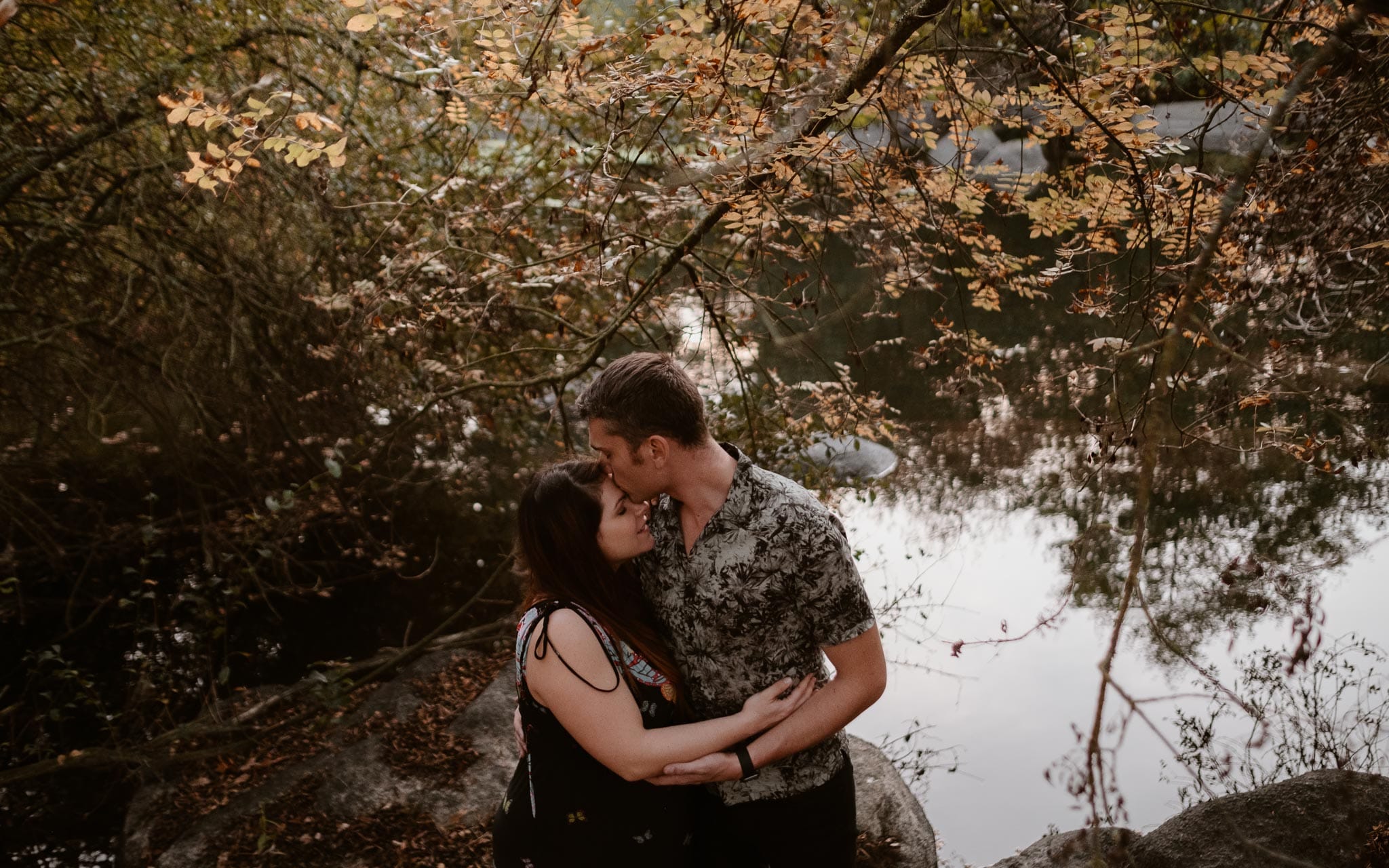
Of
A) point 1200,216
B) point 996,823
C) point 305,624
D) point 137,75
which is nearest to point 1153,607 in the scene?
point 996,823

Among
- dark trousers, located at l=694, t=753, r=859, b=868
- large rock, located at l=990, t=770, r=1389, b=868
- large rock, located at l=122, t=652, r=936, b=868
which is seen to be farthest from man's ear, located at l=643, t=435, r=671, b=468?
large rock, located at l=122, t=652, r=936, b=868

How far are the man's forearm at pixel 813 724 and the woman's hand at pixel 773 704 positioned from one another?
0.07 feet

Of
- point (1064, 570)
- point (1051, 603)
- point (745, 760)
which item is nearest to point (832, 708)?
point (745, 760)

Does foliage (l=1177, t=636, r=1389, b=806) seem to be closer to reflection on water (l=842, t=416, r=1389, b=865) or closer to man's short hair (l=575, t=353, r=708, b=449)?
reflection on water (l=842, t=416, r=1389, b=865)

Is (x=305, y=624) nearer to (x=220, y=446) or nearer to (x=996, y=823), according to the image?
(x=220, y=446)

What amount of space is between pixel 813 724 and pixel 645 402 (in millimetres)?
747

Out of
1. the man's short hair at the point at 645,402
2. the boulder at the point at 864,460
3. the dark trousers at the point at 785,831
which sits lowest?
the dark trousers at the point at 785,831

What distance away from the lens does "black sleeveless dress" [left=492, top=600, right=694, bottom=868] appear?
1.84m

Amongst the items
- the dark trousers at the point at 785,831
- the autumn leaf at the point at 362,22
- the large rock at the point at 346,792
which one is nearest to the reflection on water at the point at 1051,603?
the large rock at the point at 346,792

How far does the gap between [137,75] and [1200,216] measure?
5.32 m

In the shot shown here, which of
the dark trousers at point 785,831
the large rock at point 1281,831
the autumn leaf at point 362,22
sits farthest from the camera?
the large rock at point 1281,831

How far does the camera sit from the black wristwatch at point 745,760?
1812 millimetres

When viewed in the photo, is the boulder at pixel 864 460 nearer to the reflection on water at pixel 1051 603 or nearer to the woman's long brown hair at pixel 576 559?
the reflection on water at pixel 1051 603

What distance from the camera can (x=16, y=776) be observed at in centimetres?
404
